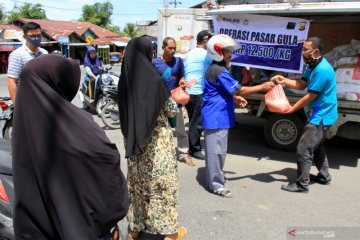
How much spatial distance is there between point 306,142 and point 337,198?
0.74m

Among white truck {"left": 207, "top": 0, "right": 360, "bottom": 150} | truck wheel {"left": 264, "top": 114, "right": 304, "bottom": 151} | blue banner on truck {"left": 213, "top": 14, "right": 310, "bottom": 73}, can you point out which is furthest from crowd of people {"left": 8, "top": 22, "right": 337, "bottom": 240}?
truck wheel {"left": 264, "top": 114, "right": 304, "bottom": 151}

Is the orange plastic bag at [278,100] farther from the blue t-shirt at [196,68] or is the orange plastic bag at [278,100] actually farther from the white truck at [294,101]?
the blue t-shirt at [196,68]

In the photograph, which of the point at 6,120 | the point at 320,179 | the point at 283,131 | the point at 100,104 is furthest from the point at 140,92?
the point at 100,104

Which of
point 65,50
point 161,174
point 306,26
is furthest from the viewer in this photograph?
point 65,50

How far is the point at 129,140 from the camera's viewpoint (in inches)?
124

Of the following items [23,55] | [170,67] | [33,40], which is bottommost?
[170,67]

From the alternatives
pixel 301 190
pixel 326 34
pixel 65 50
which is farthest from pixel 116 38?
pixel 301 190

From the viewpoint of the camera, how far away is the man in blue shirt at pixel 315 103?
4.12 metres

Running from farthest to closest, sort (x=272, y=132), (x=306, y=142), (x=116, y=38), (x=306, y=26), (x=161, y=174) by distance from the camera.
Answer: (x=116, y=38) < (x=272, y=132) < (x=306, y=26) < (x=306, y=142) < (x=161, y=174)

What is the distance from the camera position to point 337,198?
4320 mm

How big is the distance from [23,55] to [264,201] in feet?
10.5

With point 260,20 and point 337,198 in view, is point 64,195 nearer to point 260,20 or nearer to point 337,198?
point 337,198

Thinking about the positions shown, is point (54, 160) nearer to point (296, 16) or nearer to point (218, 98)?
point (218, 98)

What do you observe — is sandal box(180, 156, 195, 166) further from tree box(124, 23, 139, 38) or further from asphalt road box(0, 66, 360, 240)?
tree box(124, 23, 139, 38)
